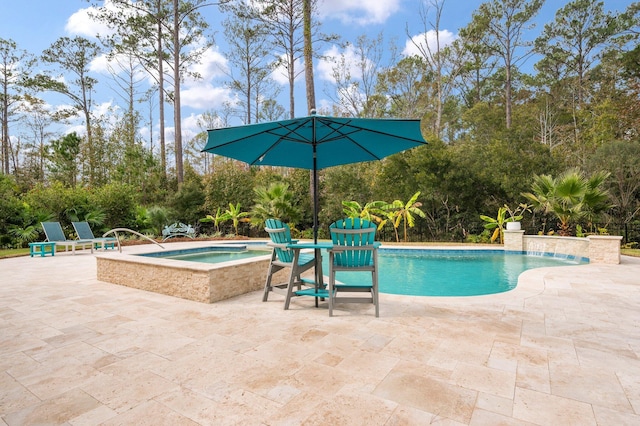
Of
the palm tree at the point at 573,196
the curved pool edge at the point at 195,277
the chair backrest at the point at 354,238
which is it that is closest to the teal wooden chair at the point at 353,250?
the chair backrest at the point at 354,238

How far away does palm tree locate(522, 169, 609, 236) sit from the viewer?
8.76 m

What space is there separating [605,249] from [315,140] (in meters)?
7.08

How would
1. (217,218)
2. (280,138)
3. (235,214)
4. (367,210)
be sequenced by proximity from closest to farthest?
(280,138) → (367,210) → (235,214) → (217,218)

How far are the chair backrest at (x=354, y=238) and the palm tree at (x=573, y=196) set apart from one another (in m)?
7.87

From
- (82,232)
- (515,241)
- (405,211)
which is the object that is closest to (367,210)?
(405,211)

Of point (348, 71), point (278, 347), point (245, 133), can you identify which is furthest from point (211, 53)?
point (278, 347)

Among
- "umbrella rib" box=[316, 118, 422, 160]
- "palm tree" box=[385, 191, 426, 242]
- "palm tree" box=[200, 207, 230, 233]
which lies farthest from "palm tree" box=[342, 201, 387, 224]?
"umbrella rib" box=[316, 118, 422, 160]

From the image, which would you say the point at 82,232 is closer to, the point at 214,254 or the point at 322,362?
the point at 214,254

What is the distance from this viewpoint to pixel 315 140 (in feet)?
13.9

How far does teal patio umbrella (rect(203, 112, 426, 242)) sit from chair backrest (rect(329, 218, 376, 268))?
1.61 ft

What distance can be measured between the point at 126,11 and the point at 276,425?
72.6 feet

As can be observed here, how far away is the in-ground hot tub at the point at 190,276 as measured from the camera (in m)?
4.34

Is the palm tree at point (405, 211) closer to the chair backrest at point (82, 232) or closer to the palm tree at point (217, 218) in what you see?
the palm tree at point (217, 218)

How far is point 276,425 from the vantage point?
1.80m
